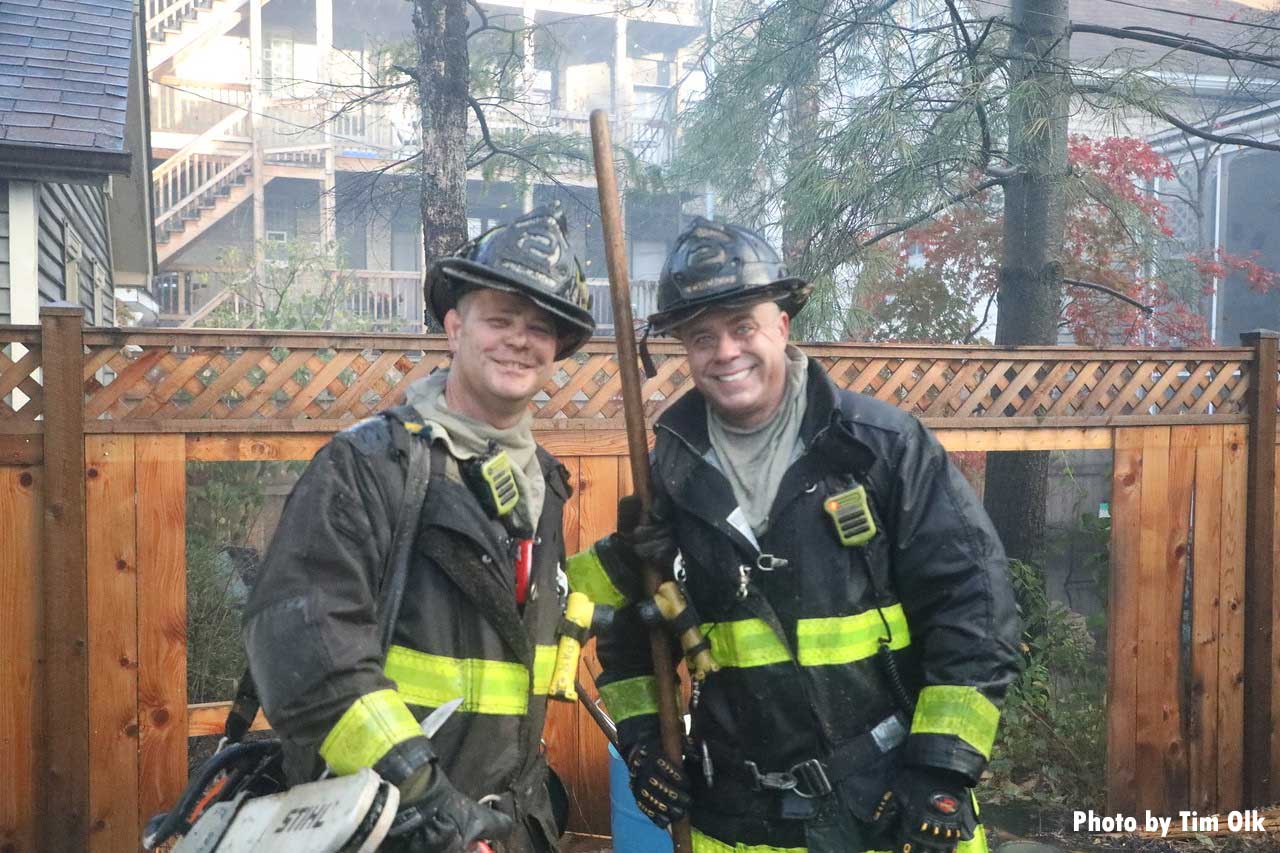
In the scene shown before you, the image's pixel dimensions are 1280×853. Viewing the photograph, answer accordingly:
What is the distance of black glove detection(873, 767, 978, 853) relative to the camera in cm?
239

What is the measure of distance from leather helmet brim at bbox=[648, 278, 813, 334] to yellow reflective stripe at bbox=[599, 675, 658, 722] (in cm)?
99

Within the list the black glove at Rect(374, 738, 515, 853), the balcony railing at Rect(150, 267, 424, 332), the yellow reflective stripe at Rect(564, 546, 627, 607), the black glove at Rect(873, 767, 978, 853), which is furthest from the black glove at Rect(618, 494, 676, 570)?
the balcony railing at Rect(150, 267, 424, 332)

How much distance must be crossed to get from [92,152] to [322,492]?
544cm

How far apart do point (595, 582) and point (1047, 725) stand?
3925 mm

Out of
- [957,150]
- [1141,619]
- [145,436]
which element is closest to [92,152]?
[145,436]

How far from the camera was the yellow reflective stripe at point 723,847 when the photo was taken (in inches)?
100

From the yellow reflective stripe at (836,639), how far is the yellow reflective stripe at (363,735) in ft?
3.35

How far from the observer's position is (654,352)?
462 centimetres

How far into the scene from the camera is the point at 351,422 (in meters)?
4.15

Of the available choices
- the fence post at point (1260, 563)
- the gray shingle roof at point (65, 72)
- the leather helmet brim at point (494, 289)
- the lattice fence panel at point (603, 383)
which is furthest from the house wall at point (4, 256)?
the fence post at point (1260, 563)

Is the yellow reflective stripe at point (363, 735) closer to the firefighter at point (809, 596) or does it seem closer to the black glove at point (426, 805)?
the black glove at point (426, 805)

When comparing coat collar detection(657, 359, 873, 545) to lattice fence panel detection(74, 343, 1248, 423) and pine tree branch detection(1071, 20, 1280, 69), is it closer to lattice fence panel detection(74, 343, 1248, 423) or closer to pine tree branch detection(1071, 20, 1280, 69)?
lattice fence panel detection(74, 343, 1248, 423)

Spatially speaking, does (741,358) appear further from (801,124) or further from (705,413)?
(801,124)

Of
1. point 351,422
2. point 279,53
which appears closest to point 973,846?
point 351,422
